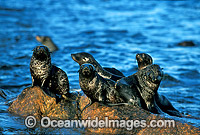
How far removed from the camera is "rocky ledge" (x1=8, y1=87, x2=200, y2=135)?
587cm

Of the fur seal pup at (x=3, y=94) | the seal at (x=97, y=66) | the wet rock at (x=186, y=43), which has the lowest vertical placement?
the fur seal pup at (x=3, y=94)

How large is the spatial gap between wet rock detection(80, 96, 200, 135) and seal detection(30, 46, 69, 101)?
0.97 metres

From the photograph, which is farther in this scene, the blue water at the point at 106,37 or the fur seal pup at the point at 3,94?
the blue water at the point at 106,37

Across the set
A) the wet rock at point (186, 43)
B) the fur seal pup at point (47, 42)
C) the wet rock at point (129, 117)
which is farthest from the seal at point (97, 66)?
the wet rock at point (186, 43)

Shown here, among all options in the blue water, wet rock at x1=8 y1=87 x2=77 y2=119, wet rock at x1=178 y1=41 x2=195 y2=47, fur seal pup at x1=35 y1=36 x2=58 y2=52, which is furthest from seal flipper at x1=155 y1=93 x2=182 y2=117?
wet rock at x1=178 y1=41 x2=195 y2=47

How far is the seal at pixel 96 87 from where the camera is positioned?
6117mm

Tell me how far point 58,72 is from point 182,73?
5.84 m

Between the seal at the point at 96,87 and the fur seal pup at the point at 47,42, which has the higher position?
the fur seal pup at the point at 47,42

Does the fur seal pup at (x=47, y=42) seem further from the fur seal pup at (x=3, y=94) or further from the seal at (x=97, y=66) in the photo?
the seal at (x=97, y=66)

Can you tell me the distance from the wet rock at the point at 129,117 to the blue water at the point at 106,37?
495 millimetres

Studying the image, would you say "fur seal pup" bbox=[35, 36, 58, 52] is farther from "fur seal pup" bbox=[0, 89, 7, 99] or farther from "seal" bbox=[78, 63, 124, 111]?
"seal" bbox=[78, 63, 124, 111]

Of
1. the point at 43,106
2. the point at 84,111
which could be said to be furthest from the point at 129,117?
the point at 43,106

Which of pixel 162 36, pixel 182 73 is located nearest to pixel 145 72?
pixel 182 73

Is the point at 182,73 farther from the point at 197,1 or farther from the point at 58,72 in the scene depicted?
the point at 197,1
